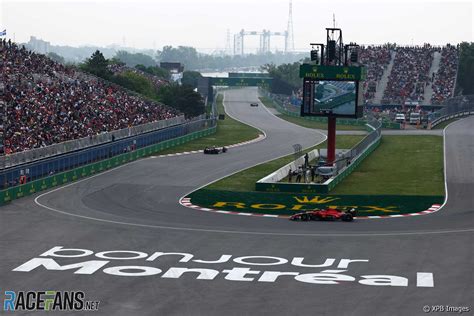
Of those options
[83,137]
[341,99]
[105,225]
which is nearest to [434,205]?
[341,99]

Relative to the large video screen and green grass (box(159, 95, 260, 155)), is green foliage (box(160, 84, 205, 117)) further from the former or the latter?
the large video screen

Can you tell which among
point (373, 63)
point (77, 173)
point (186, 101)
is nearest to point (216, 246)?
point (77, 173)

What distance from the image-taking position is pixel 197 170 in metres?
70.5

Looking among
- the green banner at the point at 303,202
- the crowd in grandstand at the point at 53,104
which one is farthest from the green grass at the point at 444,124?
the green banner at the point at 303,202

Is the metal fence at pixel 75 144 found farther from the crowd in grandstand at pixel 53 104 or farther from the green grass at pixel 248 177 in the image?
the green grass at pixel 248 177

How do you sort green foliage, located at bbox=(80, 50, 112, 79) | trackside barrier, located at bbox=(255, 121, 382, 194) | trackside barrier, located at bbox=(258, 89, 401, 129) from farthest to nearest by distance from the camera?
green foliage, located at bbox=(80, 50, 112, 79) → trackside barrier, located at bbox=(258, 89, 401, 129) → trackside barrier, located at bbox=(255, 121, 382, 194)

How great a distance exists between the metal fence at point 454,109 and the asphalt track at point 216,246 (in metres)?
53.4

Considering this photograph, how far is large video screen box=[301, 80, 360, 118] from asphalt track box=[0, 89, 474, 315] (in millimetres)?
9221

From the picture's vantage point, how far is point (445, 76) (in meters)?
146

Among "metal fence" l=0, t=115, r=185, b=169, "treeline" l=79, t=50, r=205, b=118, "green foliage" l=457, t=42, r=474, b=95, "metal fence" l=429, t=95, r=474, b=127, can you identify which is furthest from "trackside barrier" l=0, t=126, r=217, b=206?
"green foliage" l=457, t=42, r=474, b=95

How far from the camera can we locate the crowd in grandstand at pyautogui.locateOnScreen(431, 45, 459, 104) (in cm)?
13952

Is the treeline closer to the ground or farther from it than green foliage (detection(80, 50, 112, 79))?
closer to the ground

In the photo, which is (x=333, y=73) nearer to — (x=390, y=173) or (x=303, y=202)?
(x=390, y=173)

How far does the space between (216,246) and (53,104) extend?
130 feet
